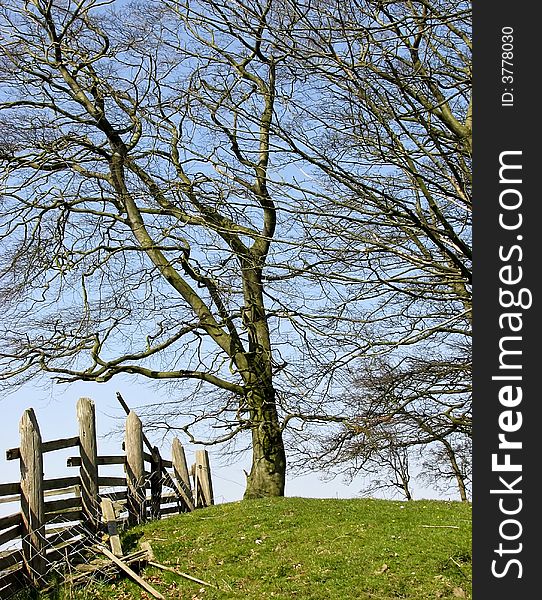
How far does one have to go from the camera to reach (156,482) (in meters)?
14.3

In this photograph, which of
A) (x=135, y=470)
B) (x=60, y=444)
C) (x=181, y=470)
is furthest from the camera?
(x=181, y=470)

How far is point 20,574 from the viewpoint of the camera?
30.8 ft

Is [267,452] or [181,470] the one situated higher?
[267,452]

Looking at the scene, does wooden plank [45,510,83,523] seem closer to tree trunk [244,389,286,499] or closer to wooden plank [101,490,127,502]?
wooden plank [101,490,127,502]

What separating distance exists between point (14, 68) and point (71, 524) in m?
8.67

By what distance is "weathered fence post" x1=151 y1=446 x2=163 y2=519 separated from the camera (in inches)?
541

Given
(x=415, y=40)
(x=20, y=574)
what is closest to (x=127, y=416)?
(x=20, y=574)

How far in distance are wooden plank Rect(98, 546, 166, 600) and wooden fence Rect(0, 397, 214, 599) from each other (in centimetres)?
56

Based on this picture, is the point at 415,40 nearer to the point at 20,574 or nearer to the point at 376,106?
the point at 376,106

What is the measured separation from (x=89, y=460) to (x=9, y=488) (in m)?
2.10

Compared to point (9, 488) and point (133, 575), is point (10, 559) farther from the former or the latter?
point (133, 575)

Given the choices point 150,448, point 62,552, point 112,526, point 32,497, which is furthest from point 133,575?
point 150,448

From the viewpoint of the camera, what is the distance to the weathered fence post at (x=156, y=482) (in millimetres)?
13745

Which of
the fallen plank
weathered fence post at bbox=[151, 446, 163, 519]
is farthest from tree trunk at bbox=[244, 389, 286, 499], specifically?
the fallen plank
